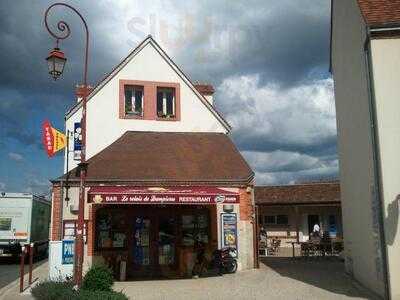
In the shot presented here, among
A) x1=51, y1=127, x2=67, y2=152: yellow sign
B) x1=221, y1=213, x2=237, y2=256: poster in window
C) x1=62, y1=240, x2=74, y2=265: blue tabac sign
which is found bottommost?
x1=62, y1=240, x2=74, y2=265: blue tabac sign

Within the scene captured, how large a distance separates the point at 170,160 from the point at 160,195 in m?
3.98

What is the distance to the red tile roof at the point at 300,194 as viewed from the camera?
3250 centimetres

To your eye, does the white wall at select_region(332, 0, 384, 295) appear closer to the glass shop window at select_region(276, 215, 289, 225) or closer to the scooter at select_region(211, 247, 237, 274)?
the scooter at select_region(211, 247, 237, 274)

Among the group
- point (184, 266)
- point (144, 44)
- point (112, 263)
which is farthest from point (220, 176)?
point (144, 44)

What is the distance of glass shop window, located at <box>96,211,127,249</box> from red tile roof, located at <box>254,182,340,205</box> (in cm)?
1531

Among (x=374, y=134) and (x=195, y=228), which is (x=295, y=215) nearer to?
(x=195, y=228)

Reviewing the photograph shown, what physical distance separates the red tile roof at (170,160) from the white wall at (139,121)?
1.43ft

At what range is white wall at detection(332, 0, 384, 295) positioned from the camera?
1364cm

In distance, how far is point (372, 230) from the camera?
13703mm

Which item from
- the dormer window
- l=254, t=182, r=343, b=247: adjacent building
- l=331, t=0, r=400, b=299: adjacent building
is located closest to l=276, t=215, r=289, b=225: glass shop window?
l=254, t=182, r=343, b=247: adjacent building

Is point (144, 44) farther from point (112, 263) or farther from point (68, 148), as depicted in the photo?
point (112, 263)

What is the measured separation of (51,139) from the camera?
20.0m

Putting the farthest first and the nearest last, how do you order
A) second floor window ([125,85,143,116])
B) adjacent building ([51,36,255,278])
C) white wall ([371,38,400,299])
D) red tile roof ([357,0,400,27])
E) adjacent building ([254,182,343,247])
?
adjacent building ([254,182,343,247]) → second floor window ([125,85,143,116]) → adjacent building ([51,36,255,278]) → red tile roof ([357,0,400,27]) → white wall ([371,38,400,299])

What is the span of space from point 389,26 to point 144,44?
45.3ft
